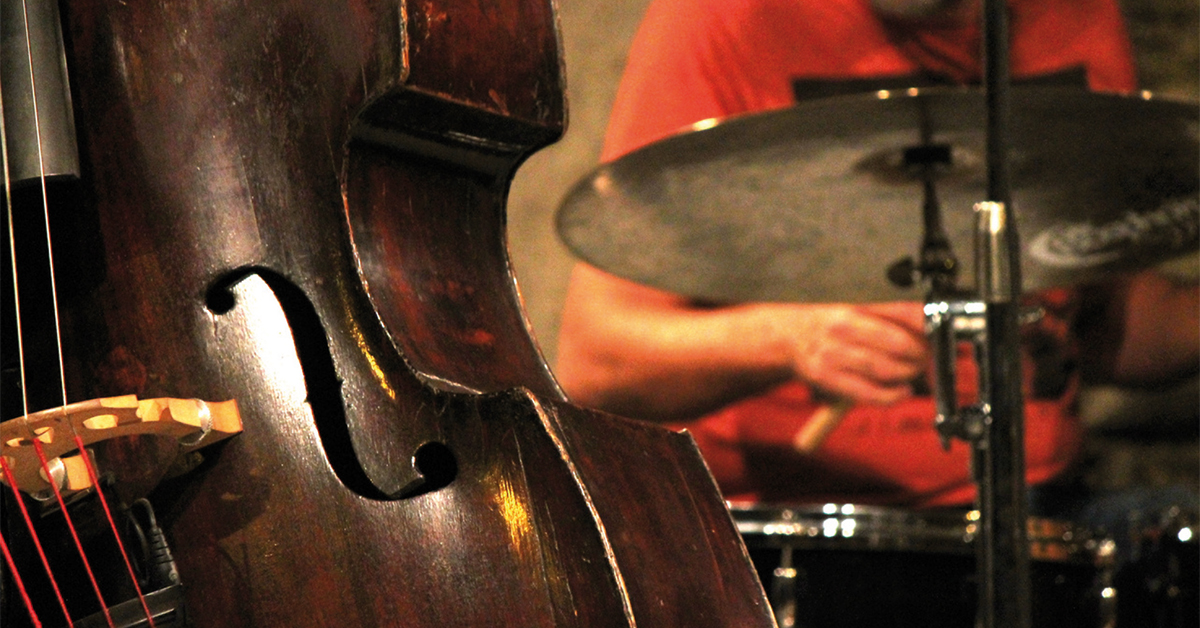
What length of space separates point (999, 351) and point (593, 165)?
98 centimetres

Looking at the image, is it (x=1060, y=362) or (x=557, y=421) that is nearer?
(x=557, y=421)

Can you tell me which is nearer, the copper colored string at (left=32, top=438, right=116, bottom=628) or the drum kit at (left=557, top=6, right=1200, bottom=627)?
the copper colored string at (left=32, top=438, right=116, bottom=628)

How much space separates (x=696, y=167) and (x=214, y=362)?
2.33 ft

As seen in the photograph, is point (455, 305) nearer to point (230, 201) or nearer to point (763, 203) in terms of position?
point (230, 201)

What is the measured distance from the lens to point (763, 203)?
125cm

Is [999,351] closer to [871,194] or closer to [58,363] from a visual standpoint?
[871,194]

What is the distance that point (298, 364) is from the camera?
21.1 inches

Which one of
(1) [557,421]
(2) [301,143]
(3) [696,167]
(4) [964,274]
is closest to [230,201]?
(2) [301,143]

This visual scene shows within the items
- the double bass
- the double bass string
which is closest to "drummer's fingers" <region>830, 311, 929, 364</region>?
the double bass

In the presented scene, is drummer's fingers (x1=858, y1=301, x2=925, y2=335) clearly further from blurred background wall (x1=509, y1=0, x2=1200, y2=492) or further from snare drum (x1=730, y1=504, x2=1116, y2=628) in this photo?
snare drum (x1=730, y1=504, x2=1116, y2=628)

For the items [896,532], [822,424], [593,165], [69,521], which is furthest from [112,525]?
[593,165]

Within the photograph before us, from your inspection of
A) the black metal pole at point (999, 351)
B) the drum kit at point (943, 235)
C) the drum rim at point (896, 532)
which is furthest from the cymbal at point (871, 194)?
the drum rim at point (896, 532)

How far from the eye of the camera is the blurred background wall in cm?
178

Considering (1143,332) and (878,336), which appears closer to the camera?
(878,336)
